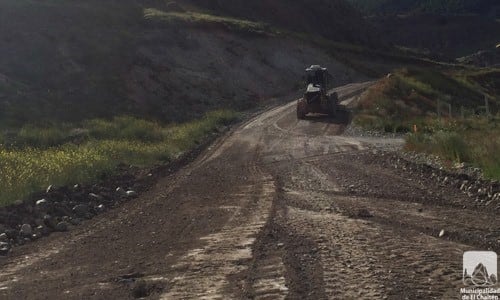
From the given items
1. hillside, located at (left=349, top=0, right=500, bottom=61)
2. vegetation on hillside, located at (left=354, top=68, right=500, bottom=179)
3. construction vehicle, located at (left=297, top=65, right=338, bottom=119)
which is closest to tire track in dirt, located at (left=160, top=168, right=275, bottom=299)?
vegetation on hillside, located at (left=354, top=68, right=500, bottom=179)

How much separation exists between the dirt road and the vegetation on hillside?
2183 mm

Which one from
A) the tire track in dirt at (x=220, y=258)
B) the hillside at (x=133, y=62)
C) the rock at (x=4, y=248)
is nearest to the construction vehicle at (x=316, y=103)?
the hillside at (x=133, y=62)

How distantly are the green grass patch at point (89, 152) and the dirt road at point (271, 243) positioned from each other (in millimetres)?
2387

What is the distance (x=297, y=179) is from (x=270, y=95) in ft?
118

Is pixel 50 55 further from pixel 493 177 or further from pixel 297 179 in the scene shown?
pixel 493 177

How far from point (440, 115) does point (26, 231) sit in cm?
2645

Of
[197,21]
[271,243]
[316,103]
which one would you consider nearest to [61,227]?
[271,243]

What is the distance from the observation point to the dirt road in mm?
7148

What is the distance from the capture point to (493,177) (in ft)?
43.0

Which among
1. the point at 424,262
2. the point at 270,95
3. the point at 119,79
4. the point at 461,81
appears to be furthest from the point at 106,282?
the point at 461,81

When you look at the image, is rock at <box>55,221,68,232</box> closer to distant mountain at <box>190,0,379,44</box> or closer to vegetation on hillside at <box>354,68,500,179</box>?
vegetation on hillside at <box>354,68,500,179</box>

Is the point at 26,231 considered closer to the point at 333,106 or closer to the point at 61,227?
the point at 61,227

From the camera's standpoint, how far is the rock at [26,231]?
1119 cm

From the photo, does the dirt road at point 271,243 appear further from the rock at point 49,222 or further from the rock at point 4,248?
the rock at point 49,222
